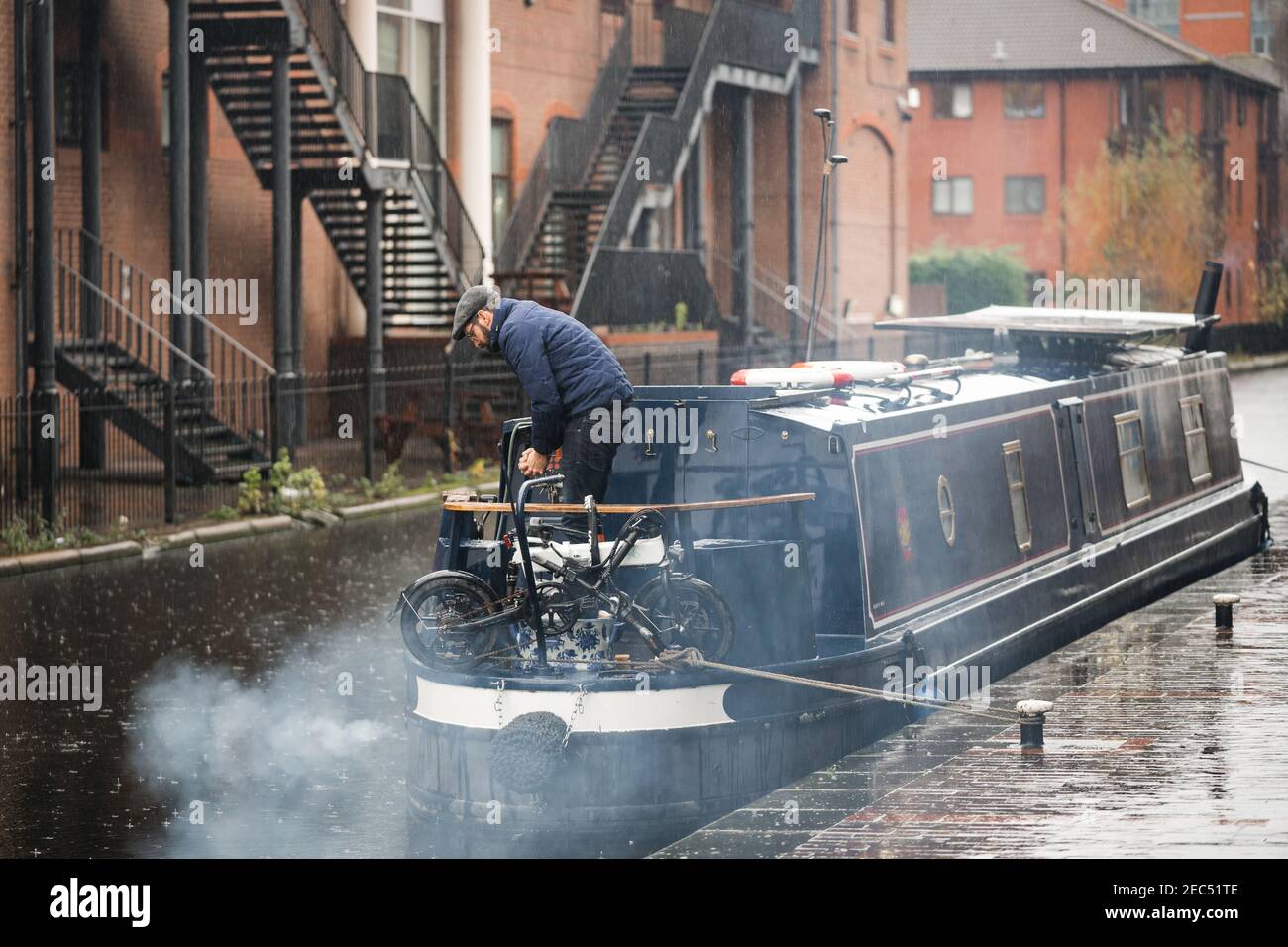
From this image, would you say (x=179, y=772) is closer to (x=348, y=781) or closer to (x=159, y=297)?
(x=348, y=781)

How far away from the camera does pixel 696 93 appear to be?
33.4 metres

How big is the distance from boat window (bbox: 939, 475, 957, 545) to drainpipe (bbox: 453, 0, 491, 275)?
18.3 meters

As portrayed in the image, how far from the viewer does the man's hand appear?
29.6 ft

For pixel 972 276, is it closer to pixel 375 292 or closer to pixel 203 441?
pixel 375 292

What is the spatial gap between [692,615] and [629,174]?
23002mm

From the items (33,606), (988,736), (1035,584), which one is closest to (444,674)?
(988,736)

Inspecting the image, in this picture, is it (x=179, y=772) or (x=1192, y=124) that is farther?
A: (x=1192, y=124)

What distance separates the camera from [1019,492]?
40.5ft

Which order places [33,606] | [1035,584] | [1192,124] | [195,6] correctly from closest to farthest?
[1035,584], [33,606], [195,6], [1192,124]

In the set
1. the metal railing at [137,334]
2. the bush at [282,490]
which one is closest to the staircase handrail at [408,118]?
the metal railing at [137,334]

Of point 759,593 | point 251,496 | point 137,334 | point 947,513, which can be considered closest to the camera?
point 759,593

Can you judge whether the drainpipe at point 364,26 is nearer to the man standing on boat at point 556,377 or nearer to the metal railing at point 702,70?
the metal railing at point 702,70

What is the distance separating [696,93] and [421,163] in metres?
7.99

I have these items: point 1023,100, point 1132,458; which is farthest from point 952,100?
point 1132,458
